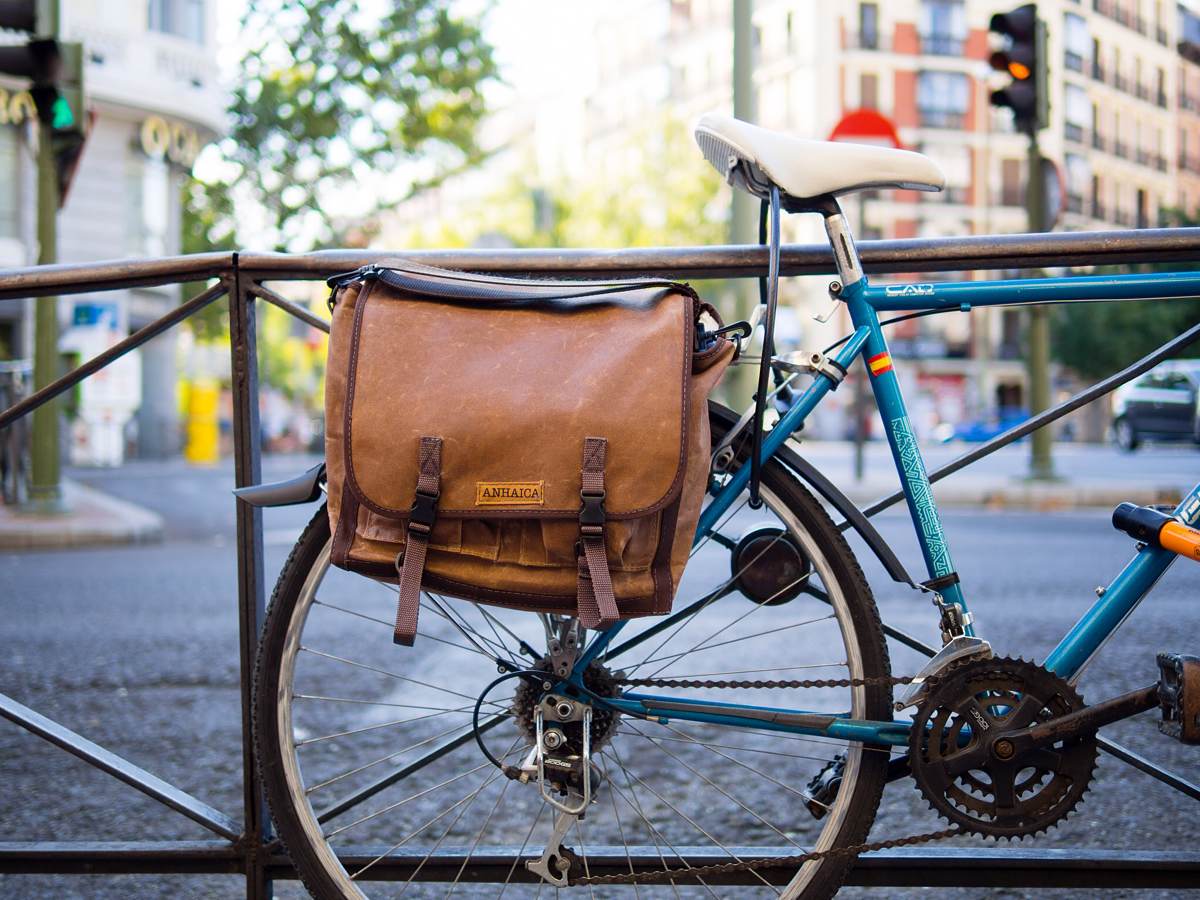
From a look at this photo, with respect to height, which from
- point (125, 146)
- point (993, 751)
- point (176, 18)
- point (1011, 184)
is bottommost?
point (993, 751)

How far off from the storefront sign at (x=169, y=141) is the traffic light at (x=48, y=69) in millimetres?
16405

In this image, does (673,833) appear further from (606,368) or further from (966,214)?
(966,214)

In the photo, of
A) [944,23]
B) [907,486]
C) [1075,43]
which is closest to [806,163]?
[907,486]

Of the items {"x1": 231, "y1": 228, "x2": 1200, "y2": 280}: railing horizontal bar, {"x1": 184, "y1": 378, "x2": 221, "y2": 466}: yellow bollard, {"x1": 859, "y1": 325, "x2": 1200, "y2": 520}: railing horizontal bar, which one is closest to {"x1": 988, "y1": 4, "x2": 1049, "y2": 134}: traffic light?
{"x1": 859, "y1": 325, "x2": 1200, "y2": 520}: railing horizontal bar

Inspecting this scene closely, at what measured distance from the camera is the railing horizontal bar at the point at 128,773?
213 cm

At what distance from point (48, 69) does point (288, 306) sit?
275 inches

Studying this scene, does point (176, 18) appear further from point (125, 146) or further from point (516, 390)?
point (516, 390)

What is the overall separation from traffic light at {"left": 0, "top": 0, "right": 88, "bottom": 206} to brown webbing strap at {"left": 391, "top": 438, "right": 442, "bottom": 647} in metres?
7.33

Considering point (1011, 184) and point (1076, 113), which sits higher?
point (1076, 113)

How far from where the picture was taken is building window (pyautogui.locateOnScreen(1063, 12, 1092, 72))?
53.0m

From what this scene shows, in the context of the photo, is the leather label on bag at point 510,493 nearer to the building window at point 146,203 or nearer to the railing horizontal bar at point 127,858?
the railing horizontal bar at point 127,858

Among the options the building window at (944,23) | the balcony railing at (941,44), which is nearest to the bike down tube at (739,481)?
the balcony railing at (941,44)

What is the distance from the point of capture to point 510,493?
5.57 feet

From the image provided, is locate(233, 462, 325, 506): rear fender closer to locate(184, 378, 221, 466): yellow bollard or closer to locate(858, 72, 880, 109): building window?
locate(184, 378, 221, 466): yellow bollard
